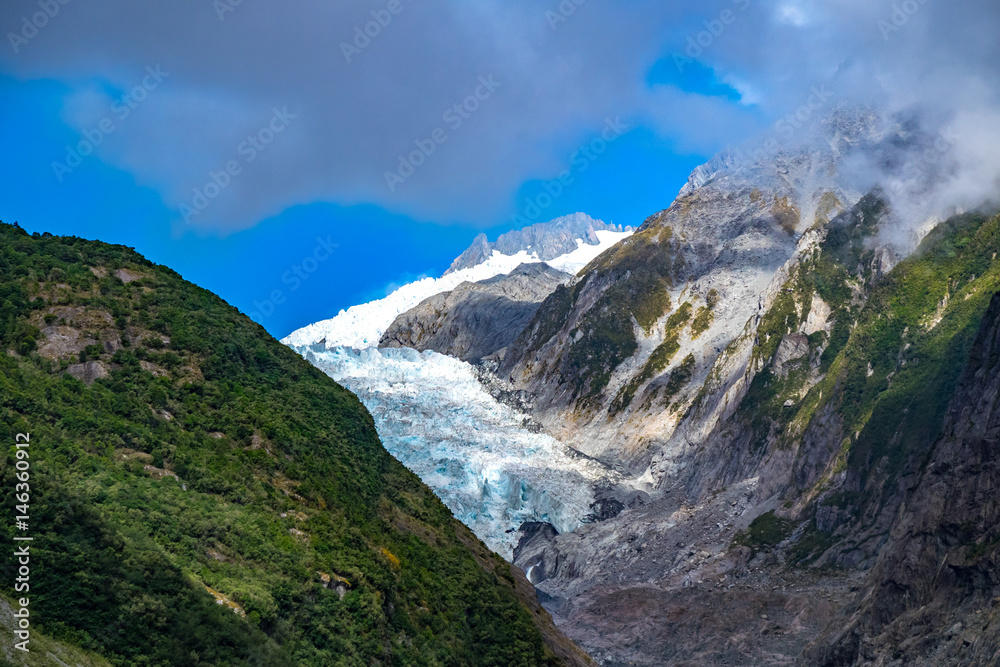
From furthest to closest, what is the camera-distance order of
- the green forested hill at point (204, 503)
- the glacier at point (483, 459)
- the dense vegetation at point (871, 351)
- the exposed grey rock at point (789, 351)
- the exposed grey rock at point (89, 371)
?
the glacier at point (483, 459)
the exposed grey rock at point (789, 351)
the dense vegetation at point (871, 351)
the exposed grey rock at point (89, 371)
the green forested hill at point (204, 503)

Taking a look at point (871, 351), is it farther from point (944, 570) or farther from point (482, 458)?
point (482, 458)

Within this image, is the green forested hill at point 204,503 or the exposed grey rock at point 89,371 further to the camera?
the exposed grey rock at point 89,371

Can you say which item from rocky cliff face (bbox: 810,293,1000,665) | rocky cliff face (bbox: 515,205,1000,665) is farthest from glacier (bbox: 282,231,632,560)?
rocky cliff face (bbox: 810,293,1000,665)

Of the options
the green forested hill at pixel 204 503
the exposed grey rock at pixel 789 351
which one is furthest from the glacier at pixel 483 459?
the green forested hill at pixel 204 503

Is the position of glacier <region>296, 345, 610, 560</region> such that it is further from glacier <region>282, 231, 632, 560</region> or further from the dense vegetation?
the dense vegetation

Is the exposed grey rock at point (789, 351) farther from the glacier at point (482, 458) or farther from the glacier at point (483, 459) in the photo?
A: the glacier at point (482, 458)

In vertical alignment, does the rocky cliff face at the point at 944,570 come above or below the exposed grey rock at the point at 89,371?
Answer: below

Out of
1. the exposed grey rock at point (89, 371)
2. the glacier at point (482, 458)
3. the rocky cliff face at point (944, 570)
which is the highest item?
the glacier at point (482, 458)

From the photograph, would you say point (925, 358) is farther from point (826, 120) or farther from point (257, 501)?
point (826, 120)

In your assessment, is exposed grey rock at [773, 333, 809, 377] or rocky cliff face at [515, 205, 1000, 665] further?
exposed grey rock at [773, 333, 809, 377]
